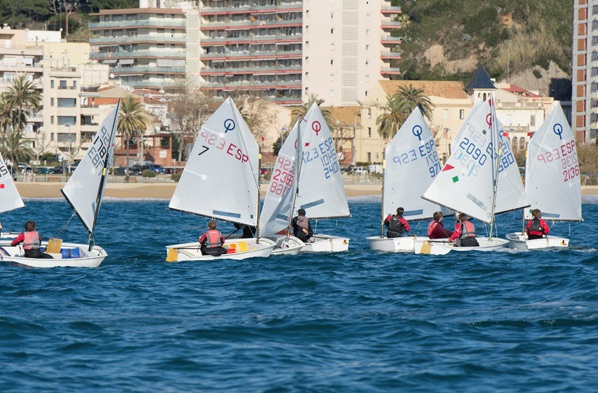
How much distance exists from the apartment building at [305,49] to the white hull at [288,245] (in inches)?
5192

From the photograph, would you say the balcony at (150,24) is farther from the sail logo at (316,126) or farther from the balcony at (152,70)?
the sail logo at (316,126)

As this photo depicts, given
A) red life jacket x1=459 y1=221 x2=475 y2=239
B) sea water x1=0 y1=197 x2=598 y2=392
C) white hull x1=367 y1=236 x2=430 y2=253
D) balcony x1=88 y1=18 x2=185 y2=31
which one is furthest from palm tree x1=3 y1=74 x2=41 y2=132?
red life jacket x1=459 y1=221 x2=475 y2=239

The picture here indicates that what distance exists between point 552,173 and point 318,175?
9170 mm

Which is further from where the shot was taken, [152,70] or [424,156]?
[152,70]

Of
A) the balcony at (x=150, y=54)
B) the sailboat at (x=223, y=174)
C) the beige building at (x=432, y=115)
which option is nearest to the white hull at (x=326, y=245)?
the sailboat at (x=223, y=174)

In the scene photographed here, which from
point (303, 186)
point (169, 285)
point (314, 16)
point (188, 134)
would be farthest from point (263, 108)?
point (169, 285)

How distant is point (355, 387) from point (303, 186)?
24110 millimetres

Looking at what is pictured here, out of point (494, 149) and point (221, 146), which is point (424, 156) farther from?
point (221, 146)

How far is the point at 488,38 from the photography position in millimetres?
191250

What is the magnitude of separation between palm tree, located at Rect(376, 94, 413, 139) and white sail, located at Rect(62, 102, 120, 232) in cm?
10046

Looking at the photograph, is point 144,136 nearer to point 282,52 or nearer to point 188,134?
point 188,134

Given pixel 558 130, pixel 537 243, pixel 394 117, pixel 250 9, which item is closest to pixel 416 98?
pixel 394 117

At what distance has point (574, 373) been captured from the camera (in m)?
23.5

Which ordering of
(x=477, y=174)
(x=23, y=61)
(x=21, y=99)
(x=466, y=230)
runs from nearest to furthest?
1. (x=466, y=230)
2. (x=477, y=174)
3. (x=21, y=99)
4. (x=23, y=61)
